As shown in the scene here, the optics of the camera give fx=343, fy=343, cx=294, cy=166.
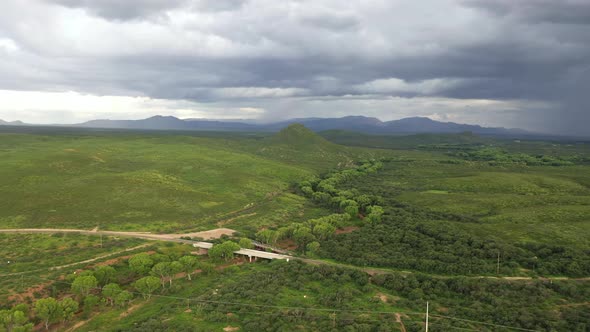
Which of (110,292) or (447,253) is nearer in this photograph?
(110,292)

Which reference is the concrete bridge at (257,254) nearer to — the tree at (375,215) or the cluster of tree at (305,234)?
the cluster of tree at (305,234)

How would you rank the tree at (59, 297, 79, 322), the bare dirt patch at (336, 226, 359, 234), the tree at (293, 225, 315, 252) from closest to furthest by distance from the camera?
1. the tree at (59, 297, 79, 322)
2. the tree at (293, 225, 315, 252)
3. the bare dirt patch at (336, 226, 359, 234)

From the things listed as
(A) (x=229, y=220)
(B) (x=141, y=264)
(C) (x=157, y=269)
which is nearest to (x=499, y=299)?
(C) (x=157, y=269)

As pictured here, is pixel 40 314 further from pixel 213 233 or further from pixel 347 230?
pixel 347 230

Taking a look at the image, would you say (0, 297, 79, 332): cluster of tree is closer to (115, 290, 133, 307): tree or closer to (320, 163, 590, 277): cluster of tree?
(115, 290, 133, 307): tree

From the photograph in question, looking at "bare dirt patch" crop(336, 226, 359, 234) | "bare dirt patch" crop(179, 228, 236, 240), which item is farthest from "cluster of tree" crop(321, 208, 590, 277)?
"bare dirt patch" crop(179, 228, 236, 240)

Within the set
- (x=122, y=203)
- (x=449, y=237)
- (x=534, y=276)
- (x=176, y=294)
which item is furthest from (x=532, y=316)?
(x=122, y=203)
